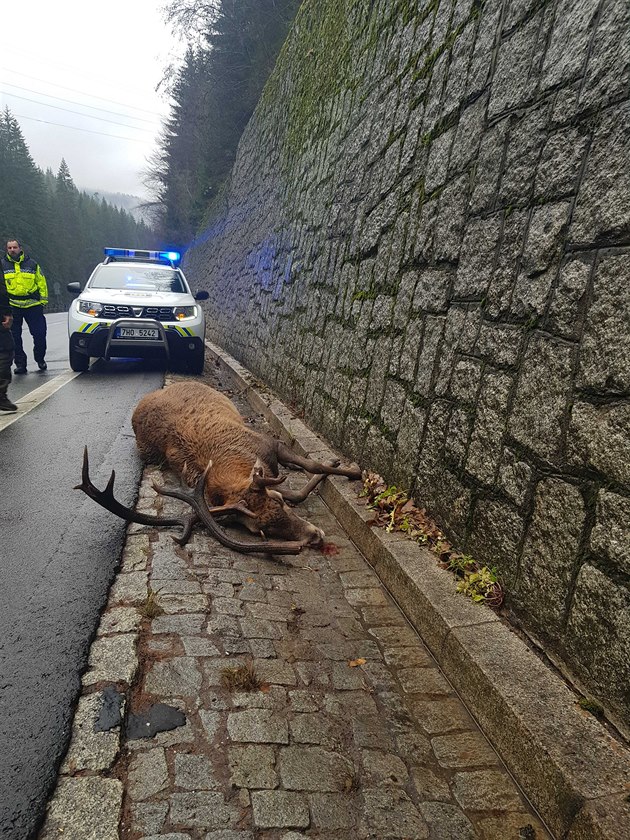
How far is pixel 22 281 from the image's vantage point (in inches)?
407

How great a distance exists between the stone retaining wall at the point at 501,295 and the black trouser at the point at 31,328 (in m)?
7.12

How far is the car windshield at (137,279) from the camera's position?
10633mm

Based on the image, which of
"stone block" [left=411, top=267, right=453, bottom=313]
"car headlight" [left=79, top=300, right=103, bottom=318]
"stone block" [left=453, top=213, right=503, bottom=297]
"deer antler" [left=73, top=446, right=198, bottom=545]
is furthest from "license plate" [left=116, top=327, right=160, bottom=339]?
"stone block" [left=453, top=213, right=503, bottom=297]

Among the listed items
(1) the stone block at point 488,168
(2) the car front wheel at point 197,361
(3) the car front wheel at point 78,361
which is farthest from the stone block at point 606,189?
(3) the car front wheel at point 78,361

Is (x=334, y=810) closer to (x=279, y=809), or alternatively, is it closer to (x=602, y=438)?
(x=279, y=809)

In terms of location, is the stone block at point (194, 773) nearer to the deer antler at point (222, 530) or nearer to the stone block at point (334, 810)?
the stone block at point (334, 810)

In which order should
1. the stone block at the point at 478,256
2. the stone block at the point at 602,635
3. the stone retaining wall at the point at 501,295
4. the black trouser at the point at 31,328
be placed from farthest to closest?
the black trouser at the point at 31,328
the stone block at the point at 478,256
the stone retaining wall at the point at 501,295
the stone block at the point at 602,635

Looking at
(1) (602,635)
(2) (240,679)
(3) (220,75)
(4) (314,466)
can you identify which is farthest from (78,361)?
(3) (220,75)

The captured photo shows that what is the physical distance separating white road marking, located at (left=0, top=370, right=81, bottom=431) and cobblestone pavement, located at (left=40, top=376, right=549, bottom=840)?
4.50 metres

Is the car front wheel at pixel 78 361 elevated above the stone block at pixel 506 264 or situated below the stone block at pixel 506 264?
below

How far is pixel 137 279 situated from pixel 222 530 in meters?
8.73

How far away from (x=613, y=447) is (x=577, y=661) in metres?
0.93

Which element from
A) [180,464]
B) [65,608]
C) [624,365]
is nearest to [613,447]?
[624,365]

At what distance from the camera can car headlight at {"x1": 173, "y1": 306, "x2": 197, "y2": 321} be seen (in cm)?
1009
